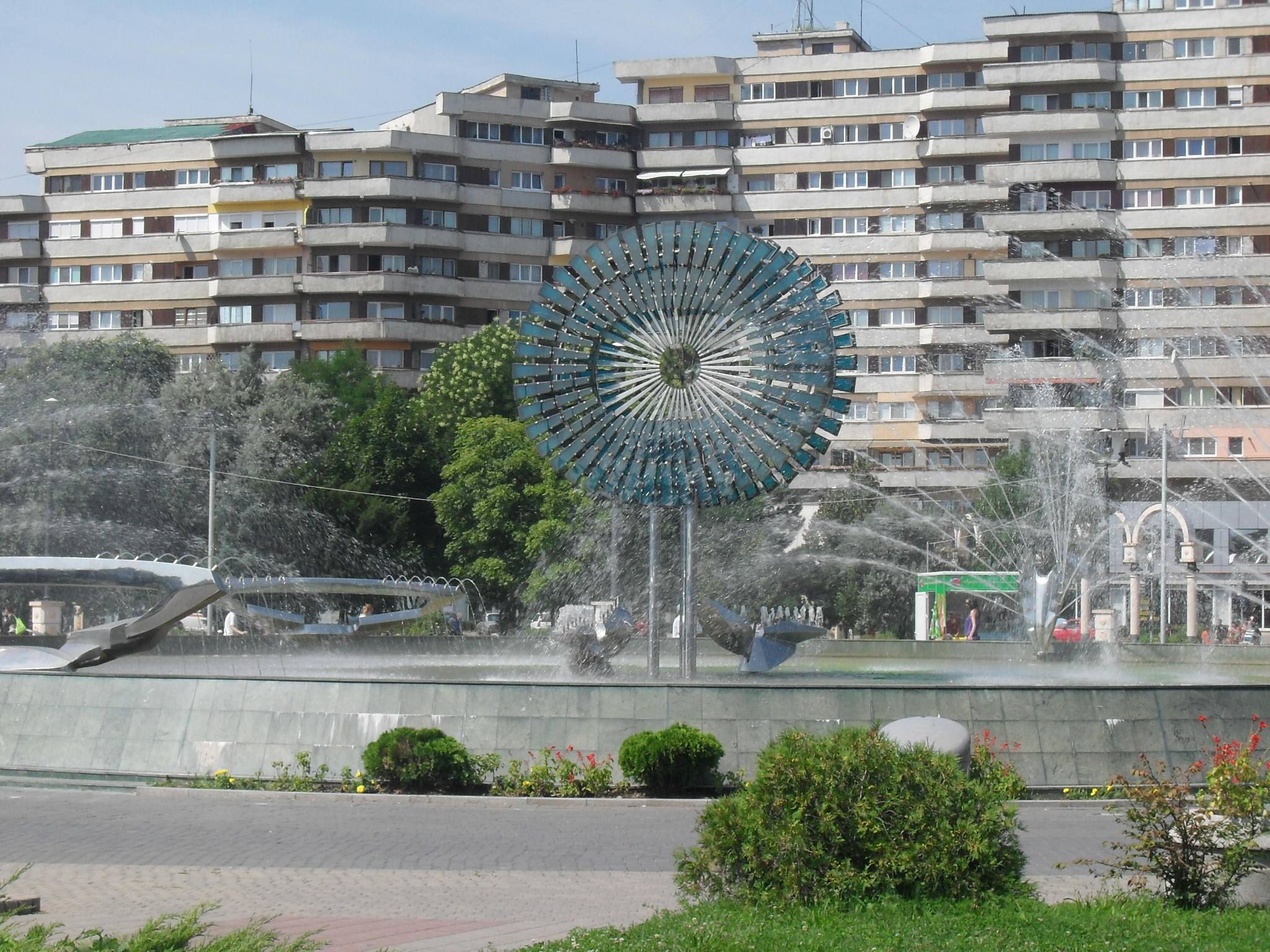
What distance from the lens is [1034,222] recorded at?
8556 cm

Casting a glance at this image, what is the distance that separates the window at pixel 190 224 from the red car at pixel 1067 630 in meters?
49.3

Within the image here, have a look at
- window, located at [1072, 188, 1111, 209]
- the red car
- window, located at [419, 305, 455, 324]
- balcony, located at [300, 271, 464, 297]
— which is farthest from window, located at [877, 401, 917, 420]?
balcony, located at [300, 271, 464, 297]

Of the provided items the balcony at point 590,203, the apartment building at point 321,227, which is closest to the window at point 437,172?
the apartment building at point 321,227

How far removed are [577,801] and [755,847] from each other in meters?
8.19

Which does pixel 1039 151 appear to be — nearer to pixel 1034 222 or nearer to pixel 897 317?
pixel 1034 222

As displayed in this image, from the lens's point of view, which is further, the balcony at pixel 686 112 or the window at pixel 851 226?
the balcony at pixel 686 112

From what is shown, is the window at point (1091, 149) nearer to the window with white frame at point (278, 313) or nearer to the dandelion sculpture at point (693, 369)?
the window with white frame at point (278, 313)

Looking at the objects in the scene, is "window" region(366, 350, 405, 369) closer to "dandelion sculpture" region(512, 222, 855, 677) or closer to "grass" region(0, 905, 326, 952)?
"dandelion sculpture" region(512, 222, 855, 677)

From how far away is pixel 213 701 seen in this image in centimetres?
2148

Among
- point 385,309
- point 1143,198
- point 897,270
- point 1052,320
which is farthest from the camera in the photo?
point 897,270

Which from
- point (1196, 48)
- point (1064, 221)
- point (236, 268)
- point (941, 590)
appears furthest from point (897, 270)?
point (236, 268)

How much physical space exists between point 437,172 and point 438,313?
24.4 ft

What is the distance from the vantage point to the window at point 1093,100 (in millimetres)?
87375

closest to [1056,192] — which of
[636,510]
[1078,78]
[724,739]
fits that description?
[1078,78]
